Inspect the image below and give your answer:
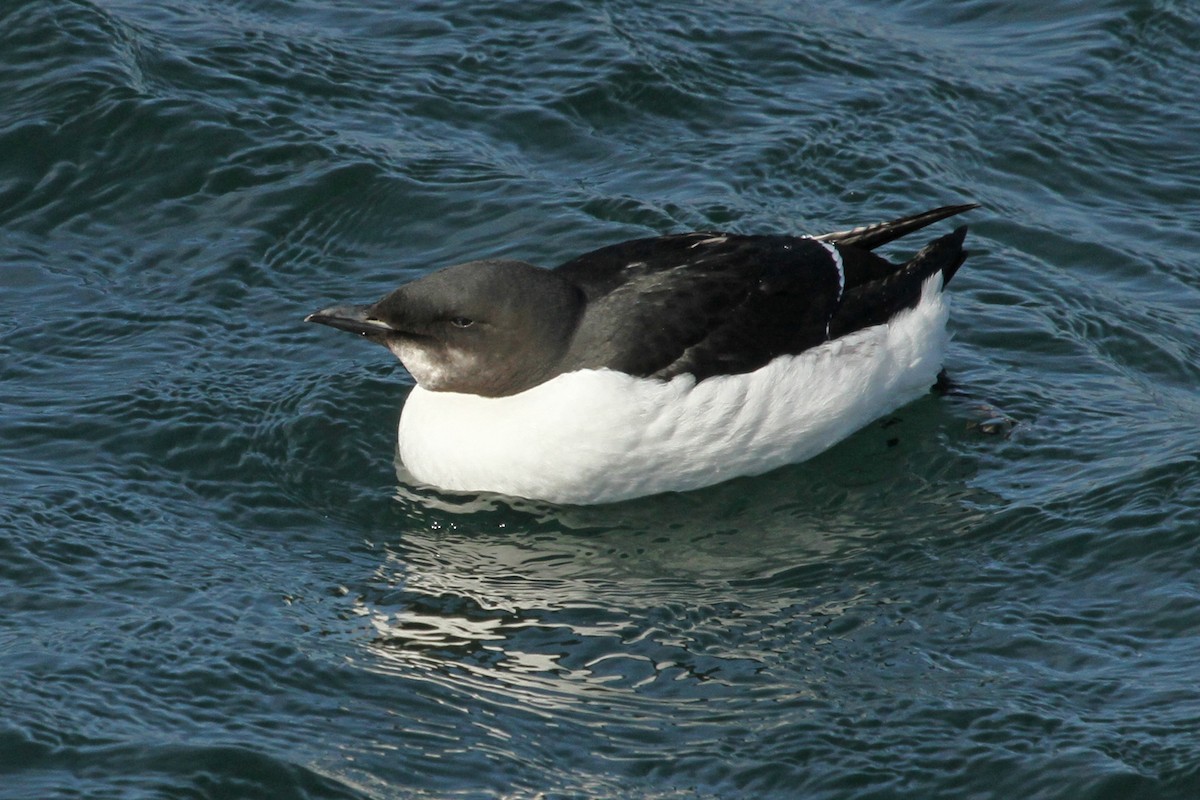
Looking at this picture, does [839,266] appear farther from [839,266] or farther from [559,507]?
[559,507]

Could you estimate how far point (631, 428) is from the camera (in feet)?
25.0

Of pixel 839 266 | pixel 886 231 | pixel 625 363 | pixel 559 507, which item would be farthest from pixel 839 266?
pixel 559 507

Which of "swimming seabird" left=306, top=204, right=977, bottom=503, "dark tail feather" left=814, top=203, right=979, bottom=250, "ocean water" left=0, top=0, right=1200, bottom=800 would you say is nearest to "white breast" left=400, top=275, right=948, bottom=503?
"swimming seabird" left=306, top=204, right=977, bottom=503

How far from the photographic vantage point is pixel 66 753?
5.91 metres

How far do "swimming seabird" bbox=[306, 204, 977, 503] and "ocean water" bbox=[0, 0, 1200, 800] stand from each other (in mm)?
219

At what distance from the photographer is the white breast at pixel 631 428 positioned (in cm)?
761

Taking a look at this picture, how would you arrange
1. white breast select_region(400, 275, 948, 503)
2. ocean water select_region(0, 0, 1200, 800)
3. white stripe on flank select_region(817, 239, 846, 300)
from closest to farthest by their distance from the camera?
ocean water select_region(0, 0, 1200, 800) < white breast select_region(400, 275, 948, 503) < white stripe on flank select_region(817, 239, 846, 300)

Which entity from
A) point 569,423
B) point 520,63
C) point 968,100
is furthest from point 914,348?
point 520,63

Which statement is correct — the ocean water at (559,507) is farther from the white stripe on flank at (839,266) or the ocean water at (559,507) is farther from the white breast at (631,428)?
the white stripe on flank at (839,266)

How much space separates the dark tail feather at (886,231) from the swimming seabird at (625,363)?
1.05 ft

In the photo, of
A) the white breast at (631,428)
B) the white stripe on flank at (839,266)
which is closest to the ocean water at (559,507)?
the white breast at (631,428)

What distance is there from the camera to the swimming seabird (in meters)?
7.62

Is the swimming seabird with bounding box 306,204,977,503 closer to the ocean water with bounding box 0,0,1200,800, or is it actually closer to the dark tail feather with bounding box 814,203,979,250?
the ocean water with bounding box 0,0,1200,800

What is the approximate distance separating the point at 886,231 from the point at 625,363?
1664mm
